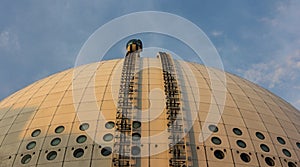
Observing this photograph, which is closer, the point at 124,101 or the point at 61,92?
the point at 124,101

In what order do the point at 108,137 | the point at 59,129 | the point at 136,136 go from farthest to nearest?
the point at 59,129 < the point at 108,137 < the point at 136,136

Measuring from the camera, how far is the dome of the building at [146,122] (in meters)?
18.0

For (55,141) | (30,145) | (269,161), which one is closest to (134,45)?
(55,141)

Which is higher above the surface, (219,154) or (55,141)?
(55,141)

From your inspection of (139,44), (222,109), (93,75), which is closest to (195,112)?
(222,109)

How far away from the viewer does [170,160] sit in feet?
56.8

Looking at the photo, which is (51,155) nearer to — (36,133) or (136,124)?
(36,133)

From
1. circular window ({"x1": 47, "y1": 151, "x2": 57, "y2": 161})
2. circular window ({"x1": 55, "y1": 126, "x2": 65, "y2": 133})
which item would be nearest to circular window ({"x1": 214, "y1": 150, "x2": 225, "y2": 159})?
circular window ({"x1": 47, "y1": 151, "x2": 57, "y2": 161})

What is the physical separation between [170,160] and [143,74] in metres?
8.20

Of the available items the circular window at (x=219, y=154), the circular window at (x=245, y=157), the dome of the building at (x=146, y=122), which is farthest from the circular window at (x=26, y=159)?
the circular window at (x=245, y=157)

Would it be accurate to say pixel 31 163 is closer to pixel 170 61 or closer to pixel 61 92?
pixel 61 92

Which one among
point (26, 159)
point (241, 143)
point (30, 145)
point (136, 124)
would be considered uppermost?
point (136, 124)

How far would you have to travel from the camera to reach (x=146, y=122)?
19484mm

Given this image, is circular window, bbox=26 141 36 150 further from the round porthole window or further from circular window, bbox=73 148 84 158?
the round porthole window
